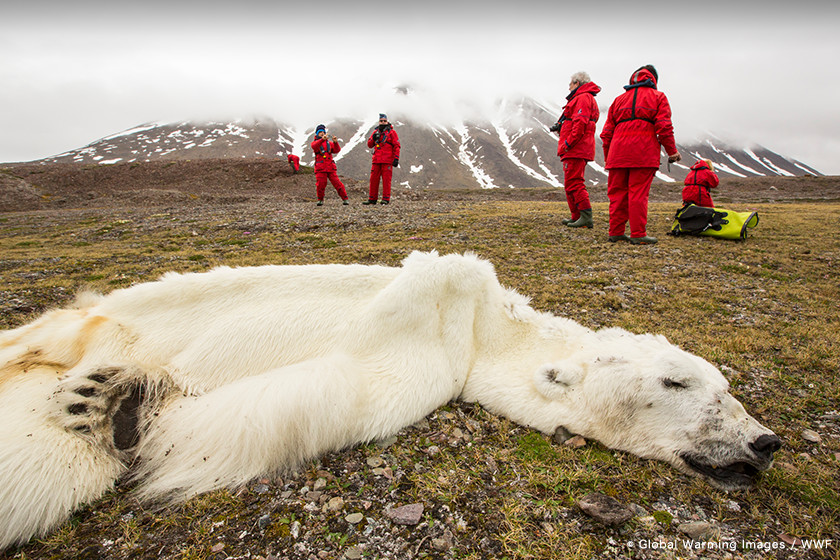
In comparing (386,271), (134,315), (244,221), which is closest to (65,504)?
(134,315)

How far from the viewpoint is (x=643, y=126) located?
8.18m

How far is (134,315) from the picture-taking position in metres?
3.09

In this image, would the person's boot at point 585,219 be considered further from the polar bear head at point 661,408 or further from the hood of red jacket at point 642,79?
the polar bear head at point 661,408

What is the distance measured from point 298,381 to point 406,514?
1149 millimetres

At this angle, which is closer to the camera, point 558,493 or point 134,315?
point 558,493

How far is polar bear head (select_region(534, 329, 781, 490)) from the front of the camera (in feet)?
7.63

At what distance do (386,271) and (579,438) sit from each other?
215 centimetres

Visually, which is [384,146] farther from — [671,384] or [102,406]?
[671,384]

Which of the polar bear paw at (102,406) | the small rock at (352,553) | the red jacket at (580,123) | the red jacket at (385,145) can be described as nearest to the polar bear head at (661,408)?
the small rock at (352,553)

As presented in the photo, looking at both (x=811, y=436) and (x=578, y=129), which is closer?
(x=811, y=436)

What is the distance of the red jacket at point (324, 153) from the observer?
53.3 feet

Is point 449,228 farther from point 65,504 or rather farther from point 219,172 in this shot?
point 219,172

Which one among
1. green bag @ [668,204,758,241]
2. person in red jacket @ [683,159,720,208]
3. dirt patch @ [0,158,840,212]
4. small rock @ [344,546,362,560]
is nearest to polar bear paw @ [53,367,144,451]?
small rock @ [344,546,362,560]

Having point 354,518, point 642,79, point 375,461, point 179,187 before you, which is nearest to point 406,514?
point 354,518
